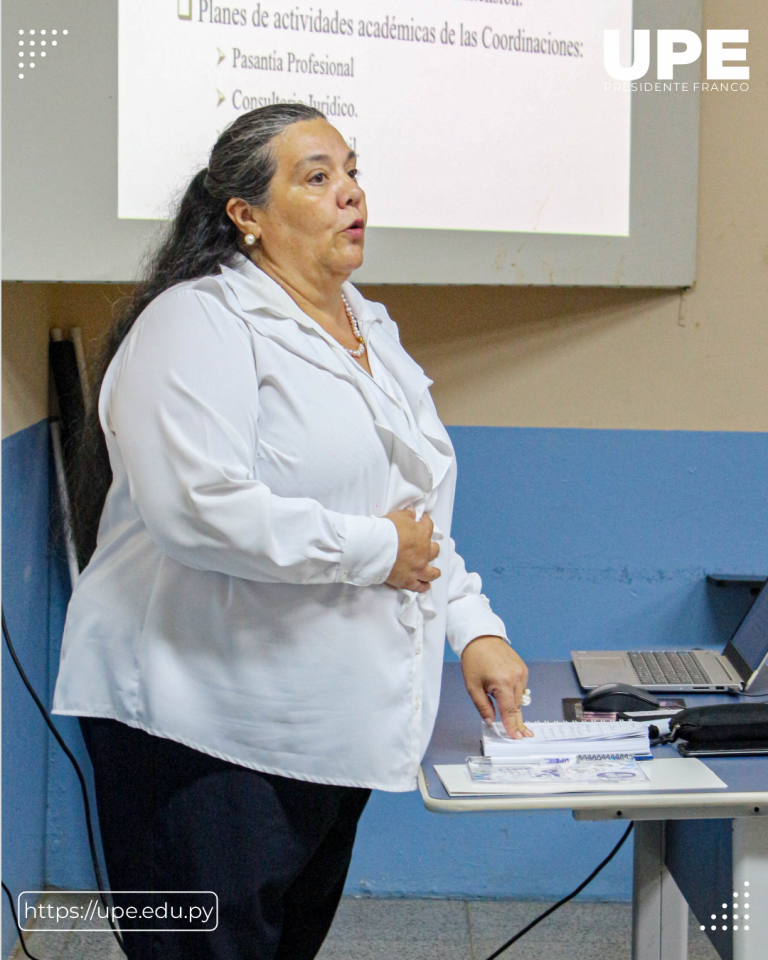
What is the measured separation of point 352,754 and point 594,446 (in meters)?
1.19

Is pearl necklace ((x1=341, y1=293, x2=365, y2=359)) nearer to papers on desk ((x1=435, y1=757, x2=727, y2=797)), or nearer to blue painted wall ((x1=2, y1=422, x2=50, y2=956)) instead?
papers on desk ((x1=435, y1=757, x2=727, y2=797))

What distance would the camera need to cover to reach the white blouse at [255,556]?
113cm

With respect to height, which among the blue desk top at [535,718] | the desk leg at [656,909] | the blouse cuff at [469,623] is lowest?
the desk leg at [656,909]

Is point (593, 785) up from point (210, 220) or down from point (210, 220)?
down

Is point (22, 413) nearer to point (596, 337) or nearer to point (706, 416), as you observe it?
point (596, 337)

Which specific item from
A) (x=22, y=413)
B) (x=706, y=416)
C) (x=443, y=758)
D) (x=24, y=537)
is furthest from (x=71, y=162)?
(x=706, y=416)

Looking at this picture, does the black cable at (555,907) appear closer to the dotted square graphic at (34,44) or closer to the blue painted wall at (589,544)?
the blue painted wall at (589,544)

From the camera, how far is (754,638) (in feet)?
5.19

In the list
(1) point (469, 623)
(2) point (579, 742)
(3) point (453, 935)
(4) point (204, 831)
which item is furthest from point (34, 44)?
(3) point (453, 935)

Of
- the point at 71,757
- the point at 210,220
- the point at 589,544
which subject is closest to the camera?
the point at 210,220

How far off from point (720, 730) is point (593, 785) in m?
0.23

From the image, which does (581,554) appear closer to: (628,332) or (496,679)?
(628,332)

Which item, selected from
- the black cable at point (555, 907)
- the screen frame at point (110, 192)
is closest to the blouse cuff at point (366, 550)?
the screen frame at point (110, 192)

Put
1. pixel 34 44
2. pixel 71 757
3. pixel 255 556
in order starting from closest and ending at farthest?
pixel 255 556, pixel 34 44, pixel 71 757
